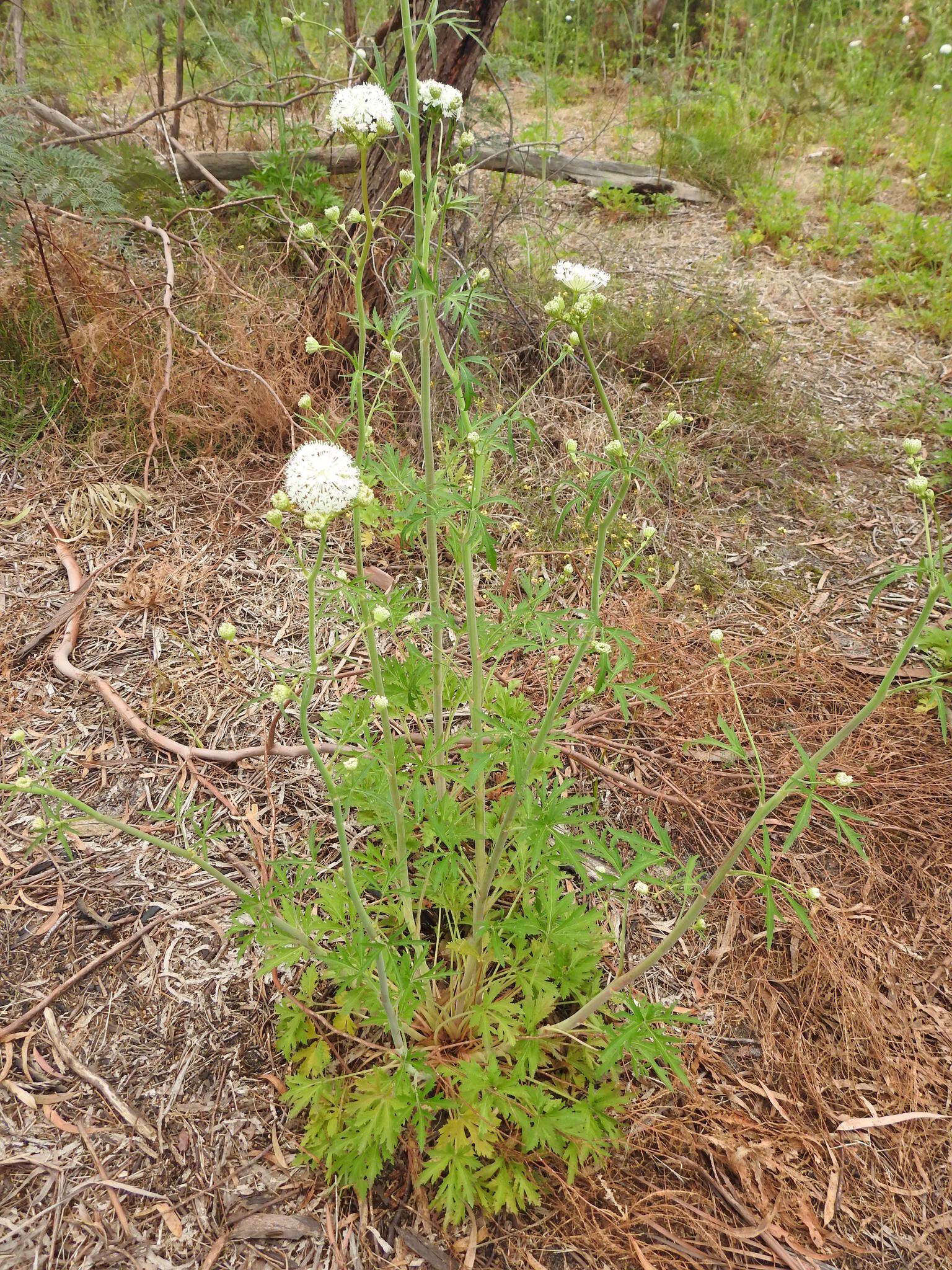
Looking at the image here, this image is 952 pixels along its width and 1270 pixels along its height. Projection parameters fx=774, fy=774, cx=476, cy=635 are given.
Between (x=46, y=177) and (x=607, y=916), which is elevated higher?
(x=46, y=177)

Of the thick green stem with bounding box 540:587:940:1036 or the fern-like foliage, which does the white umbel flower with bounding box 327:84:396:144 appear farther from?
the fern-like foliage

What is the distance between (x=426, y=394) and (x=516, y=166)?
4.03 meters

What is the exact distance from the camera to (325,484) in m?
1.38

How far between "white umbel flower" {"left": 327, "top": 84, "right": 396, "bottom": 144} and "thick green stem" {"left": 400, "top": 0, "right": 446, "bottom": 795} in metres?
0.05

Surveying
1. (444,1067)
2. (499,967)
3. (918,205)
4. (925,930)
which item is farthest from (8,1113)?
(918,205)

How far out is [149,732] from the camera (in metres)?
2.49

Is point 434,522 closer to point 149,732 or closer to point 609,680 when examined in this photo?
point 609,680

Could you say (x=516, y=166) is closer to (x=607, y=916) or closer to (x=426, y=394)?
(x=426, y=394)

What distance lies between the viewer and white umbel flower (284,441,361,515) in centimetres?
137

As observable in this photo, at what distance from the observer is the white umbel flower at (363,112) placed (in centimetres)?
140

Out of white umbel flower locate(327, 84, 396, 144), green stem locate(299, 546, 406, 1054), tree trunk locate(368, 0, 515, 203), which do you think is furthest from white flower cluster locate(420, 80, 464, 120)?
tree trunk locate(368, 0, 515, 203)

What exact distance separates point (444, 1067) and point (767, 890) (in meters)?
0.91

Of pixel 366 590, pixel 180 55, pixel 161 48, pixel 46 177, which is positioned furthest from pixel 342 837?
pixel 161 48

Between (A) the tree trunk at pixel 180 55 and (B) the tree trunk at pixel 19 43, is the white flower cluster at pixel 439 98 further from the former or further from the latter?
(A) the tree trunk at pixel 180 55
